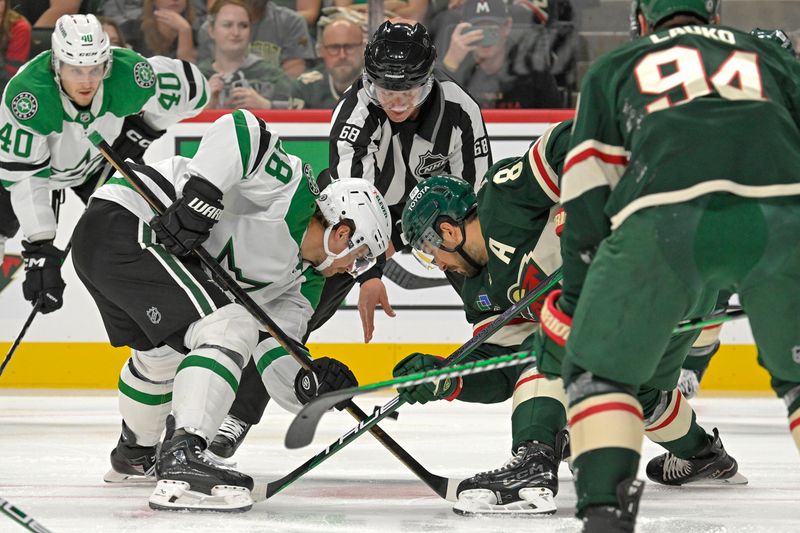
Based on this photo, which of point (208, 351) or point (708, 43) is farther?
point (208, 351)

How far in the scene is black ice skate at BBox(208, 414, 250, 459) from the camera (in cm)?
321

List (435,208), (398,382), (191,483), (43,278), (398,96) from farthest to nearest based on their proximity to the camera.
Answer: (43,278) → (398,96) → (435,208) → (191,483) → (398,382)

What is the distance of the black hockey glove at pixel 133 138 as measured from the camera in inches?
179

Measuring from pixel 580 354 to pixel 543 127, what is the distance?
369 cm

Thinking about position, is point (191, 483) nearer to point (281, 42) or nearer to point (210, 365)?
point (210, 365)

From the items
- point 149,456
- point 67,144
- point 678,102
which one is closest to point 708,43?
point 678,102

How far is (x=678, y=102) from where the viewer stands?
5.62 feet

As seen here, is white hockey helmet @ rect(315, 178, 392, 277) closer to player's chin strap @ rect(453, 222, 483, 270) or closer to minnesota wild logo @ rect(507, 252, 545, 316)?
player's chin strap @ rect(453, 222, 483, 270)

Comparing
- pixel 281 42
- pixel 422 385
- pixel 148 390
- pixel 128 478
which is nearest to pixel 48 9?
pixel 281 42

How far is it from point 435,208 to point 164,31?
9.45 feet

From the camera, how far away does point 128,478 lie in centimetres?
318

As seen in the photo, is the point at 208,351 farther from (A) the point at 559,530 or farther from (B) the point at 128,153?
(B) the point at 128,153

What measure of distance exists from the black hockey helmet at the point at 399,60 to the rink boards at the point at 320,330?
1504 millimetres

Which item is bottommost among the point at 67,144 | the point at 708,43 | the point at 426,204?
Result: the point at 67,144
